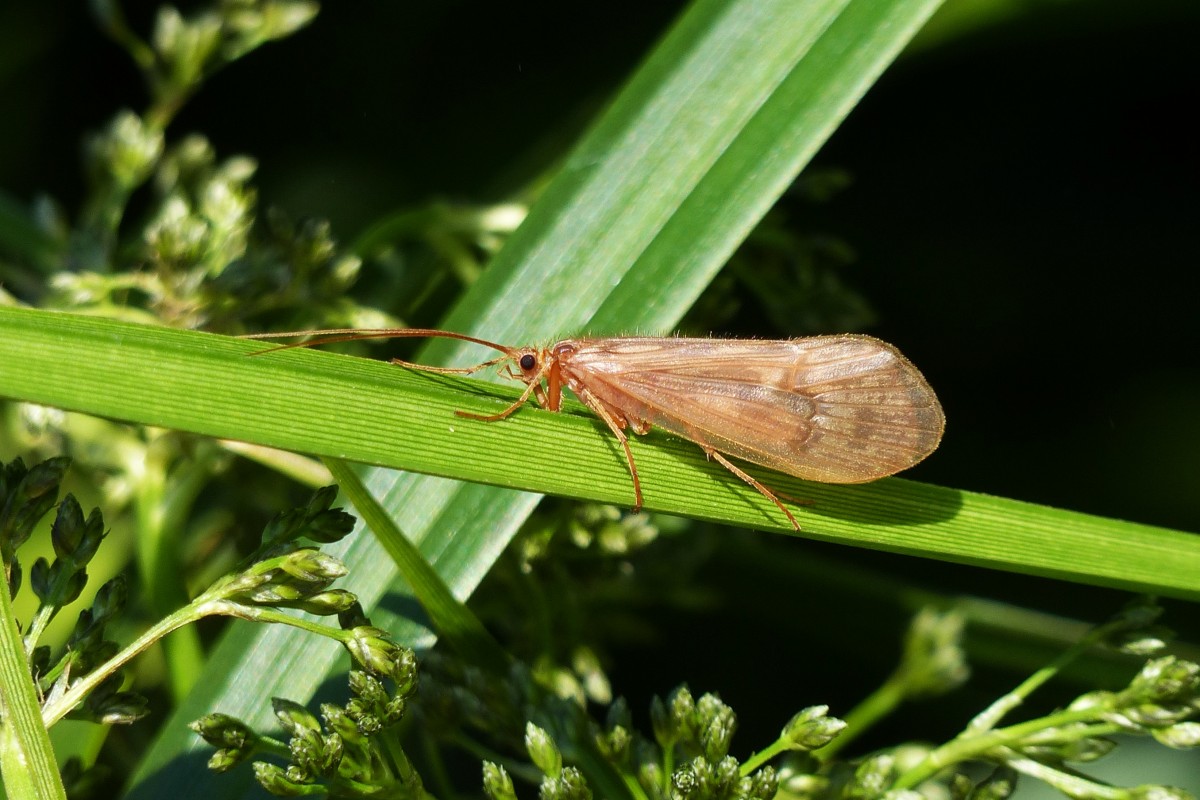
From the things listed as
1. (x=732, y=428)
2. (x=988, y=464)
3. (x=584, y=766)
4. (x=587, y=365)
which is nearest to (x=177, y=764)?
(x=584, y=766)

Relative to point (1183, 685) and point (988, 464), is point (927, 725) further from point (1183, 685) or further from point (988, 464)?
point (1183, 685)

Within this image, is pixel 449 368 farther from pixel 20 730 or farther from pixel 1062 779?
pixel 1062 779

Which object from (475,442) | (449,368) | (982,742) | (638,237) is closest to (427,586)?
(475,442)

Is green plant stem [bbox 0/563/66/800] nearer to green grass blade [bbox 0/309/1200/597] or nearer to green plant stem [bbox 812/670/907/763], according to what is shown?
green grass blade [bbox 0/309/1200/597]

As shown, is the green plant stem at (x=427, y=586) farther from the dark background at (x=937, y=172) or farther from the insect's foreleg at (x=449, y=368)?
the dark background at (x=937, y=172)

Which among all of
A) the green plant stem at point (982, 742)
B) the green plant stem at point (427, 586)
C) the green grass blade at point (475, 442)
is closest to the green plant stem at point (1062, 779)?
the green plant stem at point (982, 742)
